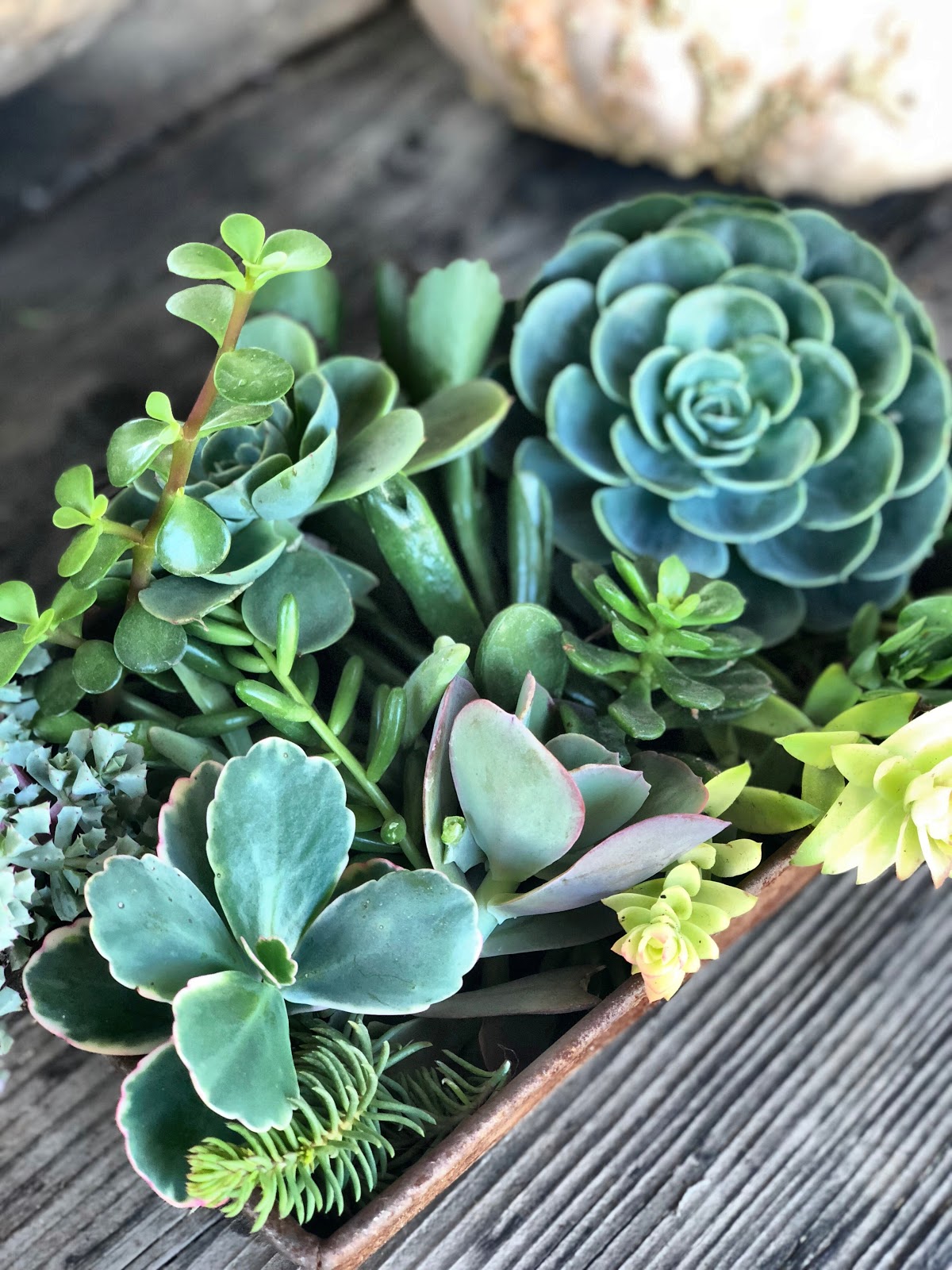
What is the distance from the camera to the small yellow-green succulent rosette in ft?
1.19

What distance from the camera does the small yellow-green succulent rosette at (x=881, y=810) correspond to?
1.19 ft

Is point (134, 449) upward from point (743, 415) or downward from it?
upward

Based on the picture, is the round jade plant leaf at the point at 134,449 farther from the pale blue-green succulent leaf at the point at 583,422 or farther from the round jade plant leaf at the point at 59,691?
the pale blue-green succulent leaf at the point at 583,422

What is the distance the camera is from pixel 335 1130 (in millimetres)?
320

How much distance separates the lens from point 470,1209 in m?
0.40

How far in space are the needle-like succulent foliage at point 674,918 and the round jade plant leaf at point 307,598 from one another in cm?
13

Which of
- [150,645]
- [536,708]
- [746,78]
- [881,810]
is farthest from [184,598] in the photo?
Result: [746,78]

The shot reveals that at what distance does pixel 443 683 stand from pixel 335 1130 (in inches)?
5.5

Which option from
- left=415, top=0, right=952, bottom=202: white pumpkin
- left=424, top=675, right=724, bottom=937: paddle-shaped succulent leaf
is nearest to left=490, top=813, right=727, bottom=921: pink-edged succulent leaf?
left=424, top=675, right=724, bottom=937: paddle-shaped succulent leaf

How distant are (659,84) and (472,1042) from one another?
0.56m

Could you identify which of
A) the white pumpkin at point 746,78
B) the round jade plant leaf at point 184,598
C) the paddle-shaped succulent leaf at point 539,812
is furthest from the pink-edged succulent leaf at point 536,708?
the white pumpkin at point 746,78

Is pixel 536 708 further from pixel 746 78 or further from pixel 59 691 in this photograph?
pixel 746 78

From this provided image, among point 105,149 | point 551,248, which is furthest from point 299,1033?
point 105,149

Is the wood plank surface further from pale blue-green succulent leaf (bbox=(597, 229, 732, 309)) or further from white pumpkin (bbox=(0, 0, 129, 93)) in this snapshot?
pale blue-green succulent leaf (bbox=(597, 229, 732, 309))
